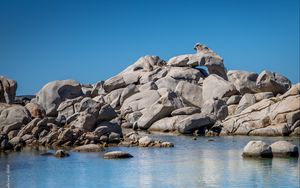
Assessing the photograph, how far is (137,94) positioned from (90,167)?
127 ft

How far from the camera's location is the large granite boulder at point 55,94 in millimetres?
68000

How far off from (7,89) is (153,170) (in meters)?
32.6

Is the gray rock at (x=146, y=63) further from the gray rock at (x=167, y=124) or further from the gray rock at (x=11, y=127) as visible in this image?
the gray rock at (x=11, y=127)

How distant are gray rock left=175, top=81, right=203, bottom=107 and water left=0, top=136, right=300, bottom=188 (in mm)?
27248

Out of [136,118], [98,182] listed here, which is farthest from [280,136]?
[98,182]

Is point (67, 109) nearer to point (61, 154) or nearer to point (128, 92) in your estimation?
point (128, 92)

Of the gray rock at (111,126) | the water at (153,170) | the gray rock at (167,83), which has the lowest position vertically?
the water at (153,170)

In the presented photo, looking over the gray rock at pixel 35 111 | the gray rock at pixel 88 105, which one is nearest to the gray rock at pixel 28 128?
the gray rock at pixel 88 105

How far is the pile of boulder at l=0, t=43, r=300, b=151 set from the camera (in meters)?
47.7

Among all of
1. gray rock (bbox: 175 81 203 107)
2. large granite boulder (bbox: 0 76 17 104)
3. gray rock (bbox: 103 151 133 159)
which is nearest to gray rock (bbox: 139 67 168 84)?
gray rock (bbox: 175 81 203 107)

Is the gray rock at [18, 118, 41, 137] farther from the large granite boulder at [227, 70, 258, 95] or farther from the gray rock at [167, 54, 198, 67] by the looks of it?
the gray rock at [167, 54, 198, 67]

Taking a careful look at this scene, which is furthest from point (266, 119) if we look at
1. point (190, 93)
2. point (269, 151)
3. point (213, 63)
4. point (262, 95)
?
point (213, 63)

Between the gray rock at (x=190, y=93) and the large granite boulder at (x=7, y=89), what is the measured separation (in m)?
20.0

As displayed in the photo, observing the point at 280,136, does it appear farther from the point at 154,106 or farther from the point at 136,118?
the point at 136,118
